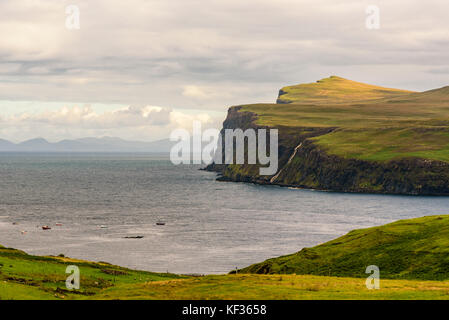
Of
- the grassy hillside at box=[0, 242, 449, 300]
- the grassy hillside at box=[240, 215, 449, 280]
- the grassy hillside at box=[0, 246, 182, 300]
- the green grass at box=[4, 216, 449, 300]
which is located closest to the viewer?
the grassy hillside at box=[0, 242, 449, 300]

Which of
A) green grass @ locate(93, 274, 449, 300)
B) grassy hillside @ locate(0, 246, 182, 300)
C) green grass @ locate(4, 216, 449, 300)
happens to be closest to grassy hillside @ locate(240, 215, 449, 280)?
green grass @ locate(4, 216, 449, 300)

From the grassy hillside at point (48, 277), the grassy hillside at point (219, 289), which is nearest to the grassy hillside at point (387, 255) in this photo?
the grassy hillside at point (219, 289)

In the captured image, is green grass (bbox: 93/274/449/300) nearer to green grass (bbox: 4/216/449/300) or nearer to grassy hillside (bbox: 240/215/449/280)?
green grass (bbox: 4/216/449/300)

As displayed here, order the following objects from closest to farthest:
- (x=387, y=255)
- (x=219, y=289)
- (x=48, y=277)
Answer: (x=219, y=289) < (x=48, y=277) < (x=387, y=255)

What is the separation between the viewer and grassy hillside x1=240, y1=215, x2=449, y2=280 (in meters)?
82.6

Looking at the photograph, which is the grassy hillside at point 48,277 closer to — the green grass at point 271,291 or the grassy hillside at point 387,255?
the green grass at point 271,291

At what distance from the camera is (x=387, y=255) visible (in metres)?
91.5

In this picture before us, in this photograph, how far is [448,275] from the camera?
76500 millimetres

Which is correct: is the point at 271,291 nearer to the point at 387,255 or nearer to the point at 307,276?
the point at 307,276

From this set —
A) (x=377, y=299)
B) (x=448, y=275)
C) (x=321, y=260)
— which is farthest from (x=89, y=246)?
(x=377, y=299)

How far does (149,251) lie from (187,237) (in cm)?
2216

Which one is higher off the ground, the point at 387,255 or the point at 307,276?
the point at 307,276

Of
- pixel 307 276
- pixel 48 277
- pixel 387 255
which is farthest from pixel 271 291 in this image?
pixel 387 255
